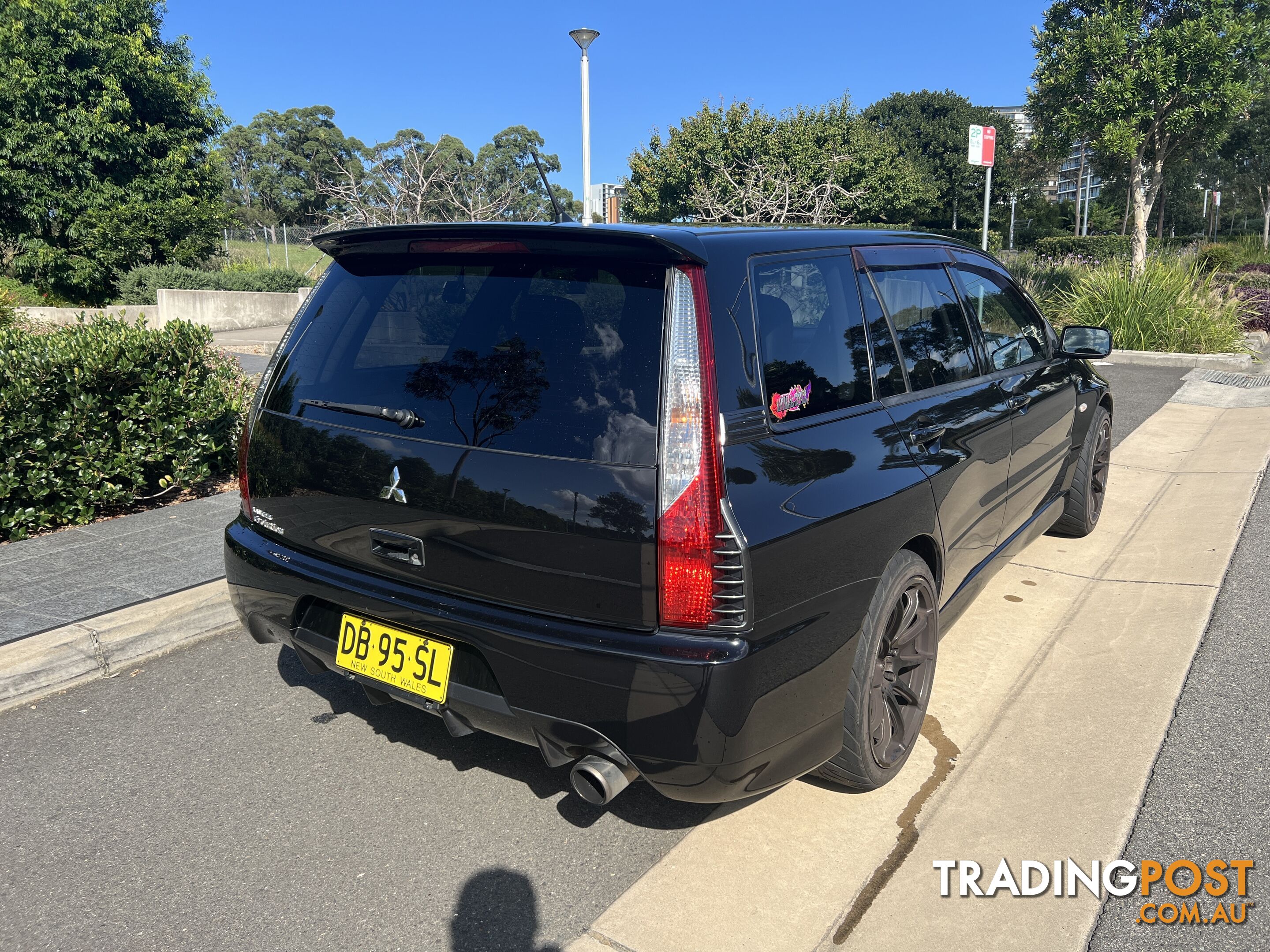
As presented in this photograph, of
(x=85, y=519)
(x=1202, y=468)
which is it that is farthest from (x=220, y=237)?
(x=1202, y=468)

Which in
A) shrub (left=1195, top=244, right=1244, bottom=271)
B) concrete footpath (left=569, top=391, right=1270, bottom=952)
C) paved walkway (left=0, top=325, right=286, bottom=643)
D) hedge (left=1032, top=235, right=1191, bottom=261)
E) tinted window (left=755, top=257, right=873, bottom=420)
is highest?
hedge (left=1032, top=235, right=1191, bottom=261)

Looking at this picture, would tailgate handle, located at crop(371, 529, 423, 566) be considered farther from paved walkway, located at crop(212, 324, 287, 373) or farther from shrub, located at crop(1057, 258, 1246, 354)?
shrub, located at crop(1057, 258, 1246, 354)

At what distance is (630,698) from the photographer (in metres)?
2.16

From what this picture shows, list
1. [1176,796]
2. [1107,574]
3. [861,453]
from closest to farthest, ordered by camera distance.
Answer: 1. [861,453]
2. [1176,796]
3. [1107,574]

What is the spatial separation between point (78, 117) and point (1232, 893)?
22280 millimetres

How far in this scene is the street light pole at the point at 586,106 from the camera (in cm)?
1563

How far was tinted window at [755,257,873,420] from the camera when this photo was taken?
2447mm

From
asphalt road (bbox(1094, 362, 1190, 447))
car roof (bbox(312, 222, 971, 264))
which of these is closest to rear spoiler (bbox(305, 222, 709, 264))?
car roof (bbox(312, 222, 971, 264))

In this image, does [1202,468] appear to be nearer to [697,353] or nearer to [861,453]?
[861,453]

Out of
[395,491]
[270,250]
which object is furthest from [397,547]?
[270,250]

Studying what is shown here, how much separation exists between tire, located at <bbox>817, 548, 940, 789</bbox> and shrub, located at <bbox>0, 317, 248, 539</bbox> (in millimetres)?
4646

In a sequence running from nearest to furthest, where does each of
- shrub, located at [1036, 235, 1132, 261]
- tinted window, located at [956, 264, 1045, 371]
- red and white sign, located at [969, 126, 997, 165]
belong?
tinted window, located at [956, 264, 1045, 371] → red and white sign, located at [969, 126, 997, 165] → shrub, located at [1036, 235, 1132, 261]

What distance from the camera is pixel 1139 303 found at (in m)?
13.5

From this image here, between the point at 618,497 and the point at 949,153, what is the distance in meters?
66.8
